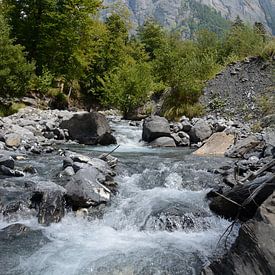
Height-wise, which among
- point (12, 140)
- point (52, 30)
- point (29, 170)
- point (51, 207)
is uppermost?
point (52, 30)

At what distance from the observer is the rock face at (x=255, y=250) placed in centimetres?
359

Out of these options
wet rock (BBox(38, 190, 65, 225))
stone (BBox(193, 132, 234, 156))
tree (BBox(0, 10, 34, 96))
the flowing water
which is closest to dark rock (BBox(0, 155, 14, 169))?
the flowing water

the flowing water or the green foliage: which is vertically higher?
the green foliage

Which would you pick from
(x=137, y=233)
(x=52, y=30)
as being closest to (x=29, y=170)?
(x=137, y=233)

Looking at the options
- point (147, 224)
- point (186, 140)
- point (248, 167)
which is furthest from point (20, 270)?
point (186, 140)

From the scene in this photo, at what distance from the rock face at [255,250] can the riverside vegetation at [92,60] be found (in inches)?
428

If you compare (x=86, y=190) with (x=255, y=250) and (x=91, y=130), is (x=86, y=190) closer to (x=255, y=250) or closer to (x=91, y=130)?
(x=255, y=250)

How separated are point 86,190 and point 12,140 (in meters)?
5.29

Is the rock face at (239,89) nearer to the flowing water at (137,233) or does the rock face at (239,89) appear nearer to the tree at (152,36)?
the flowing water at (137,233)

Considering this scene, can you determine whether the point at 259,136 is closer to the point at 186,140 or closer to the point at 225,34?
the point at 186,140

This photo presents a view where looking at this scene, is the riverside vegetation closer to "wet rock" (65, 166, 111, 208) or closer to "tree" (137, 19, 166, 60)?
"wet rock" (65, 166, 111, 208)

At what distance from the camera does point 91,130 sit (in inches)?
521

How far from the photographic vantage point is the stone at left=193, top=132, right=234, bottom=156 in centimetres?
1149

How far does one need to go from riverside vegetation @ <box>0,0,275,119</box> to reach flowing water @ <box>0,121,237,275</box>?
311 inches
